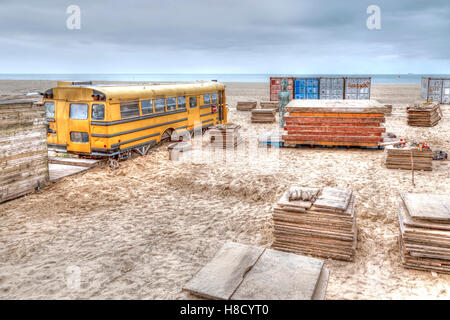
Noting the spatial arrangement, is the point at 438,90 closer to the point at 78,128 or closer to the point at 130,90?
the point at 130,90

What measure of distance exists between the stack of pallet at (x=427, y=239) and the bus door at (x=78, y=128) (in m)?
10.3

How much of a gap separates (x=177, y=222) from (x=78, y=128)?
619cm

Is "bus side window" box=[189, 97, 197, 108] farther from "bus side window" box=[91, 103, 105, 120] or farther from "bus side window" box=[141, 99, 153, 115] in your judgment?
"bus side window" box=[91, 103, 105, 120]

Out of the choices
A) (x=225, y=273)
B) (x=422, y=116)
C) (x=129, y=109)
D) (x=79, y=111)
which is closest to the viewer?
(x=225, y=273)

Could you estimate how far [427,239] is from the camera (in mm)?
6328

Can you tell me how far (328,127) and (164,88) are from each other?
7.14 m

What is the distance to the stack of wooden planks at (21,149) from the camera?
390 inches

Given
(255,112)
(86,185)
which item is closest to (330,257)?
(86,185)

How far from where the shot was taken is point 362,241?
7.58 meters

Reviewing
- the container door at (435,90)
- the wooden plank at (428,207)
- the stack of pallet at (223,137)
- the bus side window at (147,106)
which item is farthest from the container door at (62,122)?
the container door at (435,90)

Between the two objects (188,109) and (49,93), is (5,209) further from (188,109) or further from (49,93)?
(188,109)

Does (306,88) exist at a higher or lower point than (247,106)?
higher

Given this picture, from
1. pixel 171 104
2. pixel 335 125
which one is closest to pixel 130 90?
pixel 171 104

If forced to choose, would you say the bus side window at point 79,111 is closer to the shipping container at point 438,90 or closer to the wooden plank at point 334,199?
the wooden plank at point 334,199
